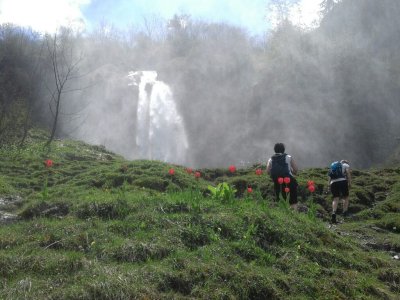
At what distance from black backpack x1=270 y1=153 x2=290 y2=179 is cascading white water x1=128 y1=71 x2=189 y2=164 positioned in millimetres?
21237

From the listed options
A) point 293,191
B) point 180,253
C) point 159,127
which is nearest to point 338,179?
point 293,191

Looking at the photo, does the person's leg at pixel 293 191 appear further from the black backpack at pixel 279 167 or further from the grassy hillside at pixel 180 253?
the grassy hillside at pixel 180 253

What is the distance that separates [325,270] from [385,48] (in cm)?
3225

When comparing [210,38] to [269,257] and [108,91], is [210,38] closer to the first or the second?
[108,91]

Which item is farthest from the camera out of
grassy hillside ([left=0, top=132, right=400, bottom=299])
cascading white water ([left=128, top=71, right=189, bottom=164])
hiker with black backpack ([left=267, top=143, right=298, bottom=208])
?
cascading white water ([left=128, top=71, right=189, bottom=164])

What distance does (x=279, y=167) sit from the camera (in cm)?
812

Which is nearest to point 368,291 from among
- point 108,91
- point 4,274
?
point 4,274

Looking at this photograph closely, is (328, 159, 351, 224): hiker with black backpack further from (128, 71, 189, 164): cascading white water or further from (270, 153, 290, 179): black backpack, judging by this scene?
(128, 71, 189, 164): cascading white water

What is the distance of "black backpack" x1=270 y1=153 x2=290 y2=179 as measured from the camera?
26.5ft

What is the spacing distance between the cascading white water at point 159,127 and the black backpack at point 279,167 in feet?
69.7

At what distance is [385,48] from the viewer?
1312 inches

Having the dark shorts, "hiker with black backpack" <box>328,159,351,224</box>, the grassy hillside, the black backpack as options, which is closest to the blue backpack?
"hiker with black backpack" <box>328,159,351,224</box>

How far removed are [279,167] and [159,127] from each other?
2426 cm

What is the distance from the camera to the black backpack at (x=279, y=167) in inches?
317
